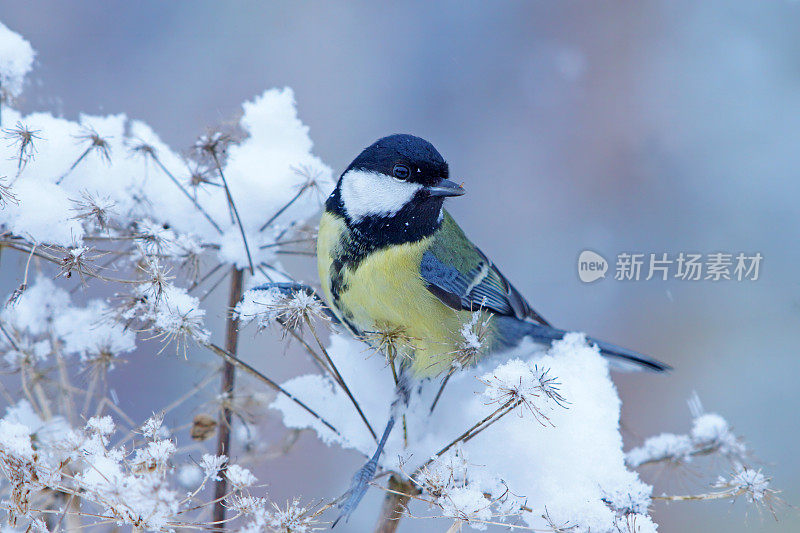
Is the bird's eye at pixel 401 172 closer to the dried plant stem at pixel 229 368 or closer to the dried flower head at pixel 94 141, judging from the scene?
the dried plant stem at pixel 229 368

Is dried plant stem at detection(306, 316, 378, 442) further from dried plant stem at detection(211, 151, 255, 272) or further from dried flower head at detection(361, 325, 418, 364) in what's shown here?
dried plant stem at detection(211, 151, 255, 272)

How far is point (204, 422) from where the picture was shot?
1.41 meters

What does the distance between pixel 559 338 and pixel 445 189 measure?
0.63m

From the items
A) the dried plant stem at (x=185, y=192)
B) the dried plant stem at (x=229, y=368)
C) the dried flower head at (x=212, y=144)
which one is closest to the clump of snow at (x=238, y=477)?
the dried plant stem at (x=229, y=368)

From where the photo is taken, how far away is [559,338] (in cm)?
198

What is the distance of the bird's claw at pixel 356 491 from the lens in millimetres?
1278

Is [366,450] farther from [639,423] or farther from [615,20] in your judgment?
[615,20]

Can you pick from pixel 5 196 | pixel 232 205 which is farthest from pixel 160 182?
pixel 5 196

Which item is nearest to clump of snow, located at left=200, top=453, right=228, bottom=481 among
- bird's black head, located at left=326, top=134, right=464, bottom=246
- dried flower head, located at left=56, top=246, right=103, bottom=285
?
dried flower head, located at left=56, top=246, right=103, bottom=285

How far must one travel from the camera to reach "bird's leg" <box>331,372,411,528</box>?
128 cm

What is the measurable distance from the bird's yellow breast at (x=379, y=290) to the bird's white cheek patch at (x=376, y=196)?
54 mm

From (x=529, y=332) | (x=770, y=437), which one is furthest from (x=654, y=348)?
(x=529, y=332)

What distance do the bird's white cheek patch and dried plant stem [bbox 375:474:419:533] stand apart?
677mm

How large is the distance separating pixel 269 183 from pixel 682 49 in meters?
2.59
